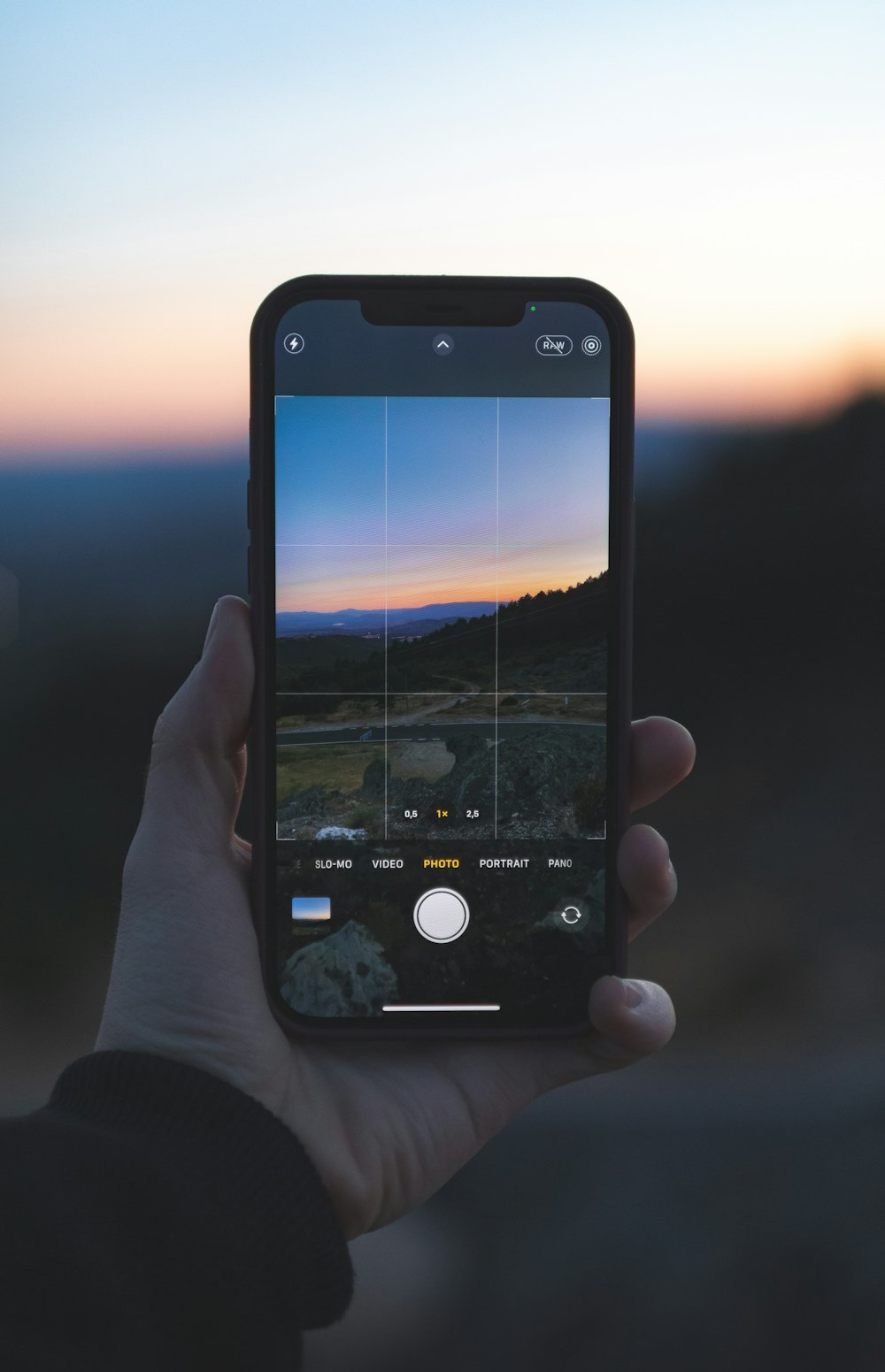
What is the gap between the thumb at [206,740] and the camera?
2.65 feet

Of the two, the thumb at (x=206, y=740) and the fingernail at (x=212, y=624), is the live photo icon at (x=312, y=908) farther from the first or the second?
the fingernail at (x=212, y=624)

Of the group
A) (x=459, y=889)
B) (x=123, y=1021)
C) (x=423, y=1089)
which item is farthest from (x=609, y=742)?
(x=123, y=1021)

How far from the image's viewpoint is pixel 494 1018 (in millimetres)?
825

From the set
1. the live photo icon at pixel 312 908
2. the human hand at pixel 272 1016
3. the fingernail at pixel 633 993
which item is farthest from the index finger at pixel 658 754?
the live photo icon at pixel 312 908

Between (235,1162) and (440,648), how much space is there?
395 millimetres

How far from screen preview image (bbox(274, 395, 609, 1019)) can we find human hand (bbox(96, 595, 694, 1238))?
39 millimetres

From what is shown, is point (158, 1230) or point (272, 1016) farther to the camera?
point (272, 1016)

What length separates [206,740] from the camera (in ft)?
2.72

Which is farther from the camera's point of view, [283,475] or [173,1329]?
[283,475]

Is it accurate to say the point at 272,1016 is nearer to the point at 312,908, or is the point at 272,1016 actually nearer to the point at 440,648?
the point at 312,908

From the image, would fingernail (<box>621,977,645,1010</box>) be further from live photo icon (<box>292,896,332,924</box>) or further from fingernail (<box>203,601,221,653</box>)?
fingernail (<box>203,601,221,653</box>)

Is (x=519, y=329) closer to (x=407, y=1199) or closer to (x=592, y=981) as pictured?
(x=592, y=981)

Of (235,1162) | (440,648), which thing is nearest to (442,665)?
(440,648)

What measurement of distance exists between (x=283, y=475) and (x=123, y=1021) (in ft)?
1.44
